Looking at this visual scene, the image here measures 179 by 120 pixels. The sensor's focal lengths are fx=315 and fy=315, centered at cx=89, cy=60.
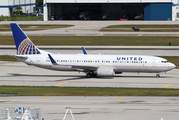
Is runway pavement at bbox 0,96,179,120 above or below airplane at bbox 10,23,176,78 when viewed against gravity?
below

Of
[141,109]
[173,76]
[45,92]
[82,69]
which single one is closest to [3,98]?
[45,92]

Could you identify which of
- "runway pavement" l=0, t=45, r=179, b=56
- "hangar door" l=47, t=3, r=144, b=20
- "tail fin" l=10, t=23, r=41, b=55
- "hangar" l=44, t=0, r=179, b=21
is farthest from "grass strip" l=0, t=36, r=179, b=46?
"hangar door" l=47, t=3, r=144, b=20

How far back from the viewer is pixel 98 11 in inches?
6865

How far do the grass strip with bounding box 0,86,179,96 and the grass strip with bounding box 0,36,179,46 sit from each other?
46.8 metres

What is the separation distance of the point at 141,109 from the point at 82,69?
19.9 m

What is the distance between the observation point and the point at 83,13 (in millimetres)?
170000

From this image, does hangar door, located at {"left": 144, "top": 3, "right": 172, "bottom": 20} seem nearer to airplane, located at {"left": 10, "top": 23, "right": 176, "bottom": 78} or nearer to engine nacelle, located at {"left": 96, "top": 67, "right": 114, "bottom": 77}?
airplane, located at {"left": 10, "top": 23, "right": 176, "bottom": 78}

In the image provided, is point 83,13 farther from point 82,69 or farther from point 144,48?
point 82,69

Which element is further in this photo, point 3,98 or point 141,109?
point 3,98

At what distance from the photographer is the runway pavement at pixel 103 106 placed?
976 inches

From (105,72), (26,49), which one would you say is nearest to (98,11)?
(26,49)

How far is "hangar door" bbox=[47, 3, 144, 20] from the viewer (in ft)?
560

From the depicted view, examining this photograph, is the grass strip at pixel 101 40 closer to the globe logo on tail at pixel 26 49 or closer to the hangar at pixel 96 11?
the globe logo on tail at pixel 26 49

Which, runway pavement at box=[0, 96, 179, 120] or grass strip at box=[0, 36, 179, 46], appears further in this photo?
grass strip at box=[0, 36, 179, 46]
